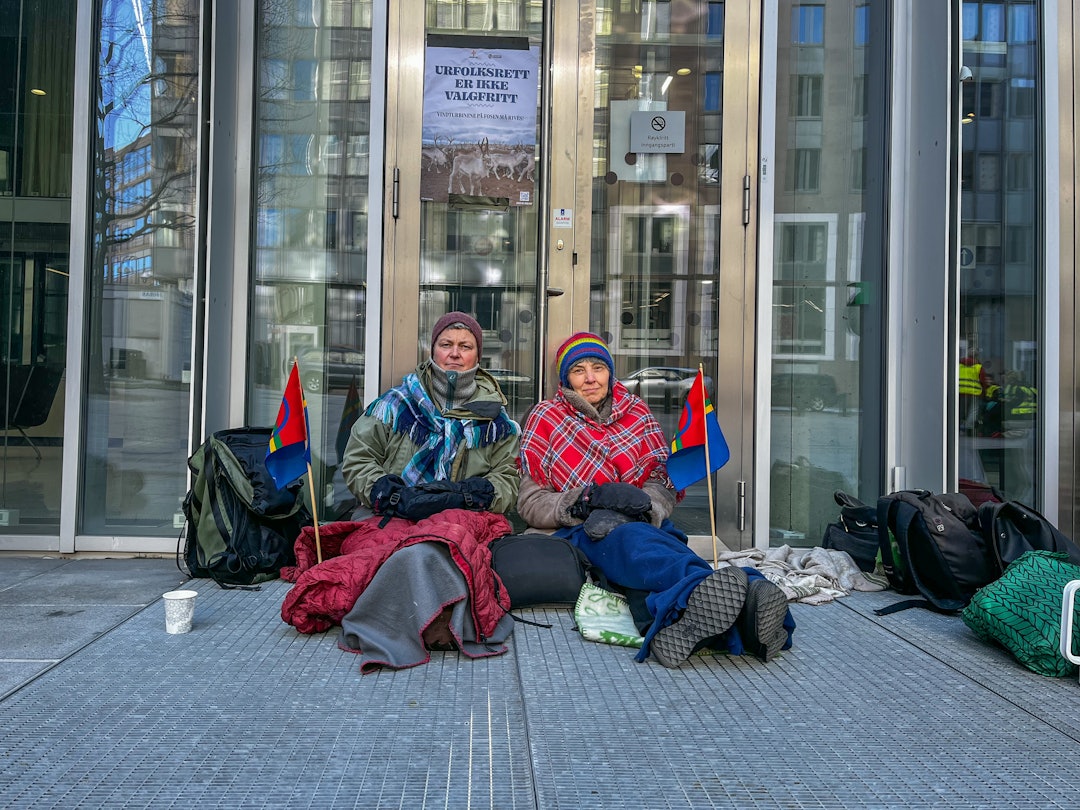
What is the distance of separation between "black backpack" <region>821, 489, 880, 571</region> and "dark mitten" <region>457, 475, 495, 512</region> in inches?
76.0

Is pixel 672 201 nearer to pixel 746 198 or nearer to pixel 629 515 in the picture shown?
pixel 746 198

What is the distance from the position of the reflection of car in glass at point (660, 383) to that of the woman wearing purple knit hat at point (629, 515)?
1.61 ft

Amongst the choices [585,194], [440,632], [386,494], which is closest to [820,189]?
[585,194]

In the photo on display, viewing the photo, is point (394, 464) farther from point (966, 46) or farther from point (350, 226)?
point (966, 46)

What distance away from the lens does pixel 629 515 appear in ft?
12.9

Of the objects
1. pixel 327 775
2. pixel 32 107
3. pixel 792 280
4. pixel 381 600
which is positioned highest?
pixel 32 107

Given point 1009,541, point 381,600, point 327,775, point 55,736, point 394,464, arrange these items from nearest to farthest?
point 327,775 → point 55,736 → point 381,600 → point 1009,541 → point 394,464

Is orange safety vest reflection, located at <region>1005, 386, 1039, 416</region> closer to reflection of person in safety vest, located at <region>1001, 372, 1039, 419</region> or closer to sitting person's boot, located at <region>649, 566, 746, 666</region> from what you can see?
reflection of person in safety vest, located at <region>1001, 372, 1039, 419</region>

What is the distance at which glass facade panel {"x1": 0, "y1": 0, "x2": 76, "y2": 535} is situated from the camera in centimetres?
493

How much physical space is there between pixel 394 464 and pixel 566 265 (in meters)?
1.63

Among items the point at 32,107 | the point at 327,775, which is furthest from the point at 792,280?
the point at 32,107

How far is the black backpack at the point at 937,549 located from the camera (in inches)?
155

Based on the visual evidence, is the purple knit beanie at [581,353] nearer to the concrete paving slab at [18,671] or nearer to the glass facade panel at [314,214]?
the glass facade panel at [314,214]

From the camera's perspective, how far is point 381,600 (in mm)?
3182
